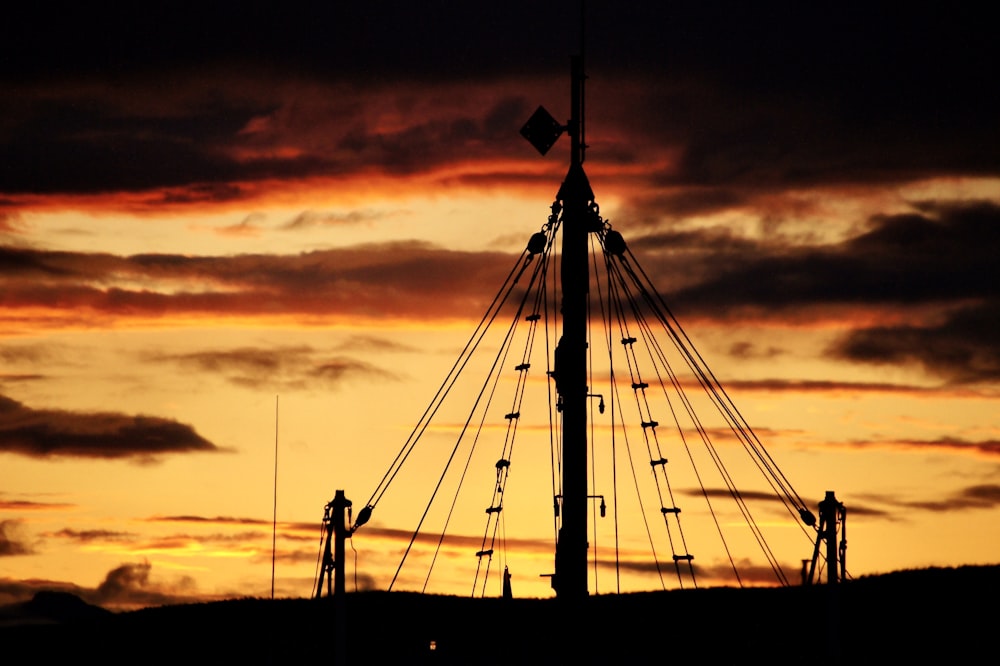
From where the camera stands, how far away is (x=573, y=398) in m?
62.1

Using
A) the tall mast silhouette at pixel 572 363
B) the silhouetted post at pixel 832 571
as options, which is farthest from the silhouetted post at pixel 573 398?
the silhouetted post at pixel 832 571

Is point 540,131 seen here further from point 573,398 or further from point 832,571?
point 832,571

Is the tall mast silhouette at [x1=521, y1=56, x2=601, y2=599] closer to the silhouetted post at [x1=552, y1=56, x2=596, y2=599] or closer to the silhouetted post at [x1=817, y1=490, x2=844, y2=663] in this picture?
the silhouetted post at [x1=552, y1=56, x2=596, y2=599]

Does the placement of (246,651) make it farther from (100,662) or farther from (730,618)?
(730,618)

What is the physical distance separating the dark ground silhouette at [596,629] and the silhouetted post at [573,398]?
58.9 feet

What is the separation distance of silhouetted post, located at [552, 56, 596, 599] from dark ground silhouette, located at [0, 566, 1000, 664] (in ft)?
58.9

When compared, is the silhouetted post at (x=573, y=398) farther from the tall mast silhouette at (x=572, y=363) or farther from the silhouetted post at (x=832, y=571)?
the silhouetted post at (x=832, y=571)

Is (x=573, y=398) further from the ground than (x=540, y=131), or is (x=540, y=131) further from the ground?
(x=540, y=131)

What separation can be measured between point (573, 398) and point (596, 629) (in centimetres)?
3322

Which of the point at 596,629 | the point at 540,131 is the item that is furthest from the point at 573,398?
A: the point at 596,629

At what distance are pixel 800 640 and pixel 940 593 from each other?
1923 cm

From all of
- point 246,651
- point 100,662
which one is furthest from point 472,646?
point 100,662

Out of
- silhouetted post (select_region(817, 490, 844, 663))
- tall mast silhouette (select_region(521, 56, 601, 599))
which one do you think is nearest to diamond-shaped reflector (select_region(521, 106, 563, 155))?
tall mast silhouette (select_region(521, 56, 601, 599))

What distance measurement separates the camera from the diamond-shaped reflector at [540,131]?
6394cm
